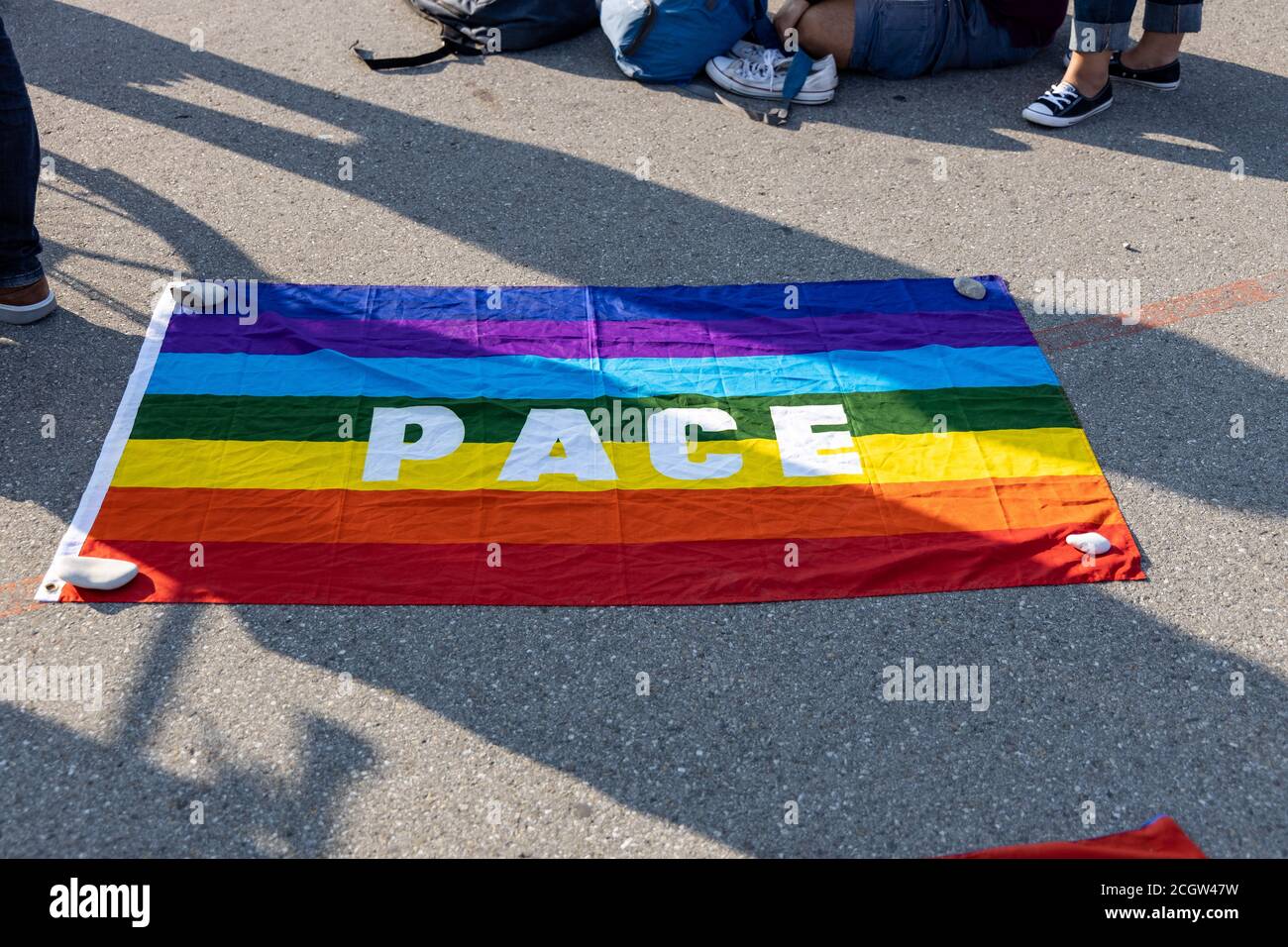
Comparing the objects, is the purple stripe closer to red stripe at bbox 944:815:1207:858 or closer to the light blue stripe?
the light blue stripe

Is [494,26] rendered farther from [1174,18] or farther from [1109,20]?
[1174,18]

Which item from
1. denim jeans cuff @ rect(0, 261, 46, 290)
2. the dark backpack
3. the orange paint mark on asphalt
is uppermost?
the dark backpack

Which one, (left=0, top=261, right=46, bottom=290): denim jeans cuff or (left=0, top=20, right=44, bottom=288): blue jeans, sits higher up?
(left=0, top=20, right=44, bottom=288): blue jeans

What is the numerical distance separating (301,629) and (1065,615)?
7.05 feet

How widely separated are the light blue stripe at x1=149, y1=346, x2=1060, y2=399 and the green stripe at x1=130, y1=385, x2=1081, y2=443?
1.6 inches

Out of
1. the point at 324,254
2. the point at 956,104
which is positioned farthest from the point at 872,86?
the point at 324,254

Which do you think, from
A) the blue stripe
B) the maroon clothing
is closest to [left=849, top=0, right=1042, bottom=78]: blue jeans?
the maroon clothing

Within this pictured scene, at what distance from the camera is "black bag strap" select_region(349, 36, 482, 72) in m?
5.79

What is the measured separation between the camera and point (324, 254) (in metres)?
4.56

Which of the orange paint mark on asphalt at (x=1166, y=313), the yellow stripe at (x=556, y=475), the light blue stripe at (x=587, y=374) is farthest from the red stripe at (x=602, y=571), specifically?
the orange paint mark on asphalt at (x=1166, y=313)

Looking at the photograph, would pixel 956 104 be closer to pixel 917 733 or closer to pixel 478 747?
pixel 917 733

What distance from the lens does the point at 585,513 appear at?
11.5 ft

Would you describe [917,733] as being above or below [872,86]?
below

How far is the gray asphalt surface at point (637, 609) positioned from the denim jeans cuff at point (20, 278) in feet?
0.57
